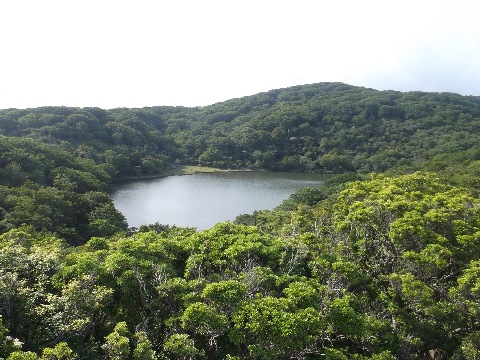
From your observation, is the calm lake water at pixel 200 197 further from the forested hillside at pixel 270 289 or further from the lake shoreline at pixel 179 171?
the forested hillside at pixel 270 289

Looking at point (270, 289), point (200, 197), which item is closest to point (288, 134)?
point (200, 197)

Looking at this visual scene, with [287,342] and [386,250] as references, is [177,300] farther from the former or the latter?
[386,250]

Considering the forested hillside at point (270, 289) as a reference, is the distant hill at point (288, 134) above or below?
above

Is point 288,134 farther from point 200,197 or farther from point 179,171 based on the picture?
point 200,197

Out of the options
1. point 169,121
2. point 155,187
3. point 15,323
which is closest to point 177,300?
point 15,323

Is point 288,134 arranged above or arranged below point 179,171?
above

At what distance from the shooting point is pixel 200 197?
57.0 metres

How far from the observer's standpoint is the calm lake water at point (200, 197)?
152 ft

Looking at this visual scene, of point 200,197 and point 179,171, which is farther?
point 179,171

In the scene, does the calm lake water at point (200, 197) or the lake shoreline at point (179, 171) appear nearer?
the calm lake water at point (200, 197)

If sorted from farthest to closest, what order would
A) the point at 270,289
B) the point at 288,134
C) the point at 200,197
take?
1. the point at 288,134
2. the point at 200,197
3. the point at 270,289

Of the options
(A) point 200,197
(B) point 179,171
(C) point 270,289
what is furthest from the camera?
(B) point 179,171

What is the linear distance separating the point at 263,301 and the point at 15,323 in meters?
6.72

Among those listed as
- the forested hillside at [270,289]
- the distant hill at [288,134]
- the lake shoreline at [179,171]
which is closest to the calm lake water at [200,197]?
the lake shoreline at [179,171]
